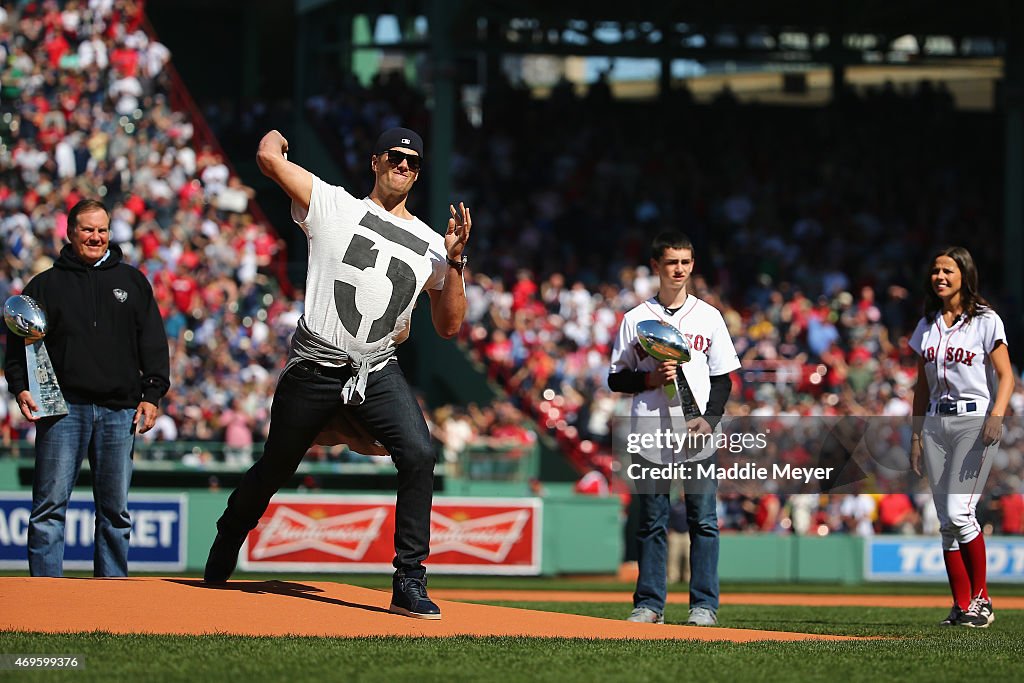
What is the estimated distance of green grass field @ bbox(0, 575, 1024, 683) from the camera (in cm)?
561

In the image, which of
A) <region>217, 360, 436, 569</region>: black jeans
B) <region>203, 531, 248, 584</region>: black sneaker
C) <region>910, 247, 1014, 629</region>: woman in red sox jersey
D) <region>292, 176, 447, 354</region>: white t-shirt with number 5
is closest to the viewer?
<region>292, 176, 447, 354</region>: white t-shirt with number 5

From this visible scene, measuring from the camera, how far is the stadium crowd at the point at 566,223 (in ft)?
68.6

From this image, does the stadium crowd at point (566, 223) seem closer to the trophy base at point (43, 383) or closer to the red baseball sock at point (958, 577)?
the trophy base at point (43, 383)

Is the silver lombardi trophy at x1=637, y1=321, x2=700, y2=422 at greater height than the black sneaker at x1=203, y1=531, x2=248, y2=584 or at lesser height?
greater

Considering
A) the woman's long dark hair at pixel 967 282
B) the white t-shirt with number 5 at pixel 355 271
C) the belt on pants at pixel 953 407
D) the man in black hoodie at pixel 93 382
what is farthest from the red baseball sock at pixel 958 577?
the man in black hoodie at pixel 93 382

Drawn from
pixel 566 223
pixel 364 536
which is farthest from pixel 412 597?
pixel 566 223

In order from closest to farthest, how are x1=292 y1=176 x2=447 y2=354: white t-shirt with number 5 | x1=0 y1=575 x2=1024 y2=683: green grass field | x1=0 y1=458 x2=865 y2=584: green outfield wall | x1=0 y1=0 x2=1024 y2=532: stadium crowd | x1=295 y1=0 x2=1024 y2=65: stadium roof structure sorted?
x1=0 y1=575 x2=1024 y2=683: green grass field
x1=292 y1=176 x2=447 y2=354: white t-shirt with number 5
x1=0 y1=458 x2=865 y2=584: green outfield wall
x1=0 y1=0 x2=1024 y2=532: stadium crowd
x1=295 y1=0 x2=1024 y2=65: stadium roof structure

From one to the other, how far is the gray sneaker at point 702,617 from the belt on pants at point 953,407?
74.3 inches

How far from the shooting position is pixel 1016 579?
64.4ft

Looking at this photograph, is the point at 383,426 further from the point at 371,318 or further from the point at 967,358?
the point at 967,358

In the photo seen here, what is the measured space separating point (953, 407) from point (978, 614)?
127 cm

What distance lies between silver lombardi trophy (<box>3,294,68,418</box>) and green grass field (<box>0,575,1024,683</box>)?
2.05 metres

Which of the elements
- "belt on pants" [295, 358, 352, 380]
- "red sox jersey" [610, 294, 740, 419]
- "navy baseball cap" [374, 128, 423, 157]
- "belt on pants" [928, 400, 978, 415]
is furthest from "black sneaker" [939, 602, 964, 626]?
"navy baseball cap" [374, 128, 423, 157]

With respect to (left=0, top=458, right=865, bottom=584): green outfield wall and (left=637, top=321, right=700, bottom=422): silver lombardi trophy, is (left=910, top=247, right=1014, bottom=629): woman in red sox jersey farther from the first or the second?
(left=0, top=458, right=865, bottom=584): green outfield wall
